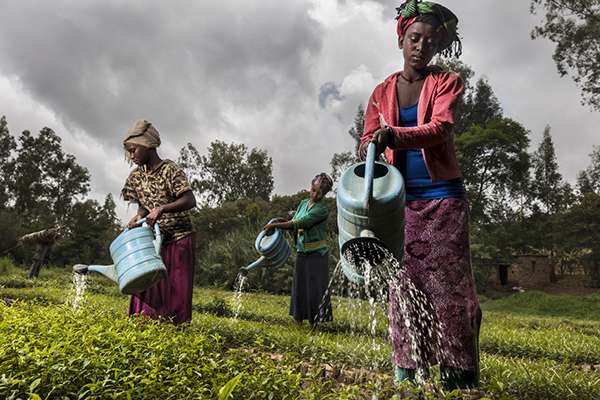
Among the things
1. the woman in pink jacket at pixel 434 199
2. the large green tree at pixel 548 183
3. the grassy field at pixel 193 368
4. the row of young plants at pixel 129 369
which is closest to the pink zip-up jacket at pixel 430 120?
the woman in pink jacket at pixel 434 199

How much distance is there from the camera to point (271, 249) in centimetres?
561

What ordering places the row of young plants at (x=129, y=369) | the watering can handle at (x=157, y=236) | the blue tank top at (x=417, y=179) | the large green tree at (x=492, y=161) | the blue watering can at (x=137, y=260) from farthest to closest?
the large green tree at (x=492, y=161) → the watering can handle at (x=157, y=236) → the blue watering can at (x=137, y=260) → the blue tank top at (x=417, y=179) → the row of young plants at (x=129, y=369)

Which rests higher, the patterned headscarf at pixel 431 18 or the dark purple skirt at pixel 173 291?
the patterned headscarf at pixel 431 18

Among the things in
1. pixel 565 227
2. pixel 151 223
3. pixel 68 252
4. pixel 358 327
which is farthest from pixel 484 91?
pixel 151 223

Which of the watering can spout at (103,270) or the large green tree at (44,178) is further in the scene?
the large green tree at (44,178)

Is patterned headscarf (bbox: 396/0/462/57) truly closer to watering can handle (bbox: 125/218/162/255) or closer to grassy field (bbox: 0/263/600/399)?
grassy field (bbox: 0/263/600/399)

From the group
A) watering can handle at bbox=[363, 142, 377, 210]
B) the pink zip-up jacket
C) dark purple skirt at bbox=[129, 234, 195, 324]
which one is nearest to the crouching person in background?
dark purple skirt at bbox=[129, 234, 195, 324]

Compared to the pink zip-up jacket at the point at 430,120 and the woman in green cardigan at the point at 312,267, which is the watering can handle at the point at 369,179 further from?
the woman in green cardigan at the point at 312,267

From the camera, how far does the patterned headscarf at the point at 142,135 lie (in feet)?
13.3

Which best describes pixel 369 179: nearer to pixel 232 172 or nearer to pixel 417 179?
pixel 417 179

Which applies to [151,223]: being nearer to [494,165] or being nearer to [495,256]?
[495,256]

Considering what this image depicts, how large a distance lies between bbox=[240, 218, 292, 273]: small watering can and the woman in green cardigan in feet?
1.12

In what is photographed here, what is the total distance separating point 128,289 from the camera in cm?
337

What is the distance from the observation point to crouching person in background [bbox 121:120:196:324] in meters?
4.04
